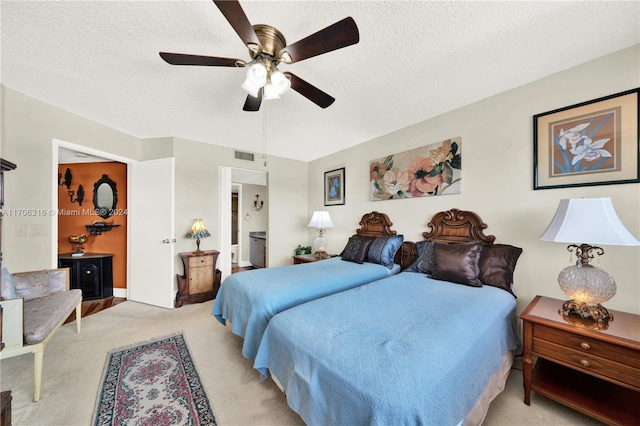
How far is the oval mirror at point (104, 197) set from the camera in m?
3.84

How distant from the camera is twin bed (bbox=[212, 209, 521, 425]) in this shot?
92cm

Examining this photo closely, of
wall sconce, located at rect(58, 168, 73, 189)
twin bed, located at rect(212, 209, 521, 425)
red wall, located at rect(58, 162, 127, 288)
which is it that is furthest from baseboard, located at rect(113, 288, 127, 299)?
twin bed, located at rect(212, 209, 521, 425)

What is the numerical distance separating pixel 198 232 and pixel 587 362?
13.7 ft

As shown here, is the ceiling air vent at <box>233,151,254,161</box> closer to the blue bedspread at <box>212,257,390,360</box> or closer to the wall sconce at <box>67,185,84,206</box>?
the blue bedspread at <box>212,257,390,360</box>

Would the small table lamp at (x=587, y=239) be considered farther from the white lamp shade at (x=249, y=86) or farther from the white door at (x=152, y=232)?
the white door at (x=152, y=232)

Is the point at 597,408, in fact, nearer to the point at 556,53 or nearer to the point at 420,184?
the point at 420,184

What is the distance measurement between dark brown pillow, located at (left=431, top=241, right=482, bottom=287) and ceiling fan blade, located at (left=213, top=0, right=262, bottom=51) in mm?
2346

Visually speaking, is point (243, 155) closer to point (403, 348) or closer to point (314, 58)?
point (314, 58)

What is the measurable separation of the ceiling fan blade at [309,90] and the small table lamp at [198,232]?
276 centimetres

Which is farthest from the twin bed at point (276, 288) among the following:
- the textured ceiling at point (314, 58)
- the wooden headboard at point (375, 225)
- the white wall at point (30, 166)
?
the white wall at point (30, 166)

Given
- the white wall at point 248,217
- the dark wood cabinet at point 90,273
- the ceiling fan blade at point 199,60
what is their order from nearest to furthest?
the ceiling fan blade at point 199,60
the dark wood cabinet at point 90,273
the white wall at point 248,217

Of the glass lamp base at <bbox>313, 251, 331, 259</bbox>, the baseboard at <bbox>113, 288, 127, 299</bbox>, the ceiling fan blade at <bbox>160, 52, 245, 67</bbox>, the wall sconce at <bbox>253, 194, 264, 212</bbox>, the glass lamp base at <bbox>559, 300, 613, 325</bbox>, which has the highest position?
the ceiling fan blade at <bbox>160, 52, 245, 67</bbox>

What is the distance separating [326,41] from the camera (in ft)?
4.17

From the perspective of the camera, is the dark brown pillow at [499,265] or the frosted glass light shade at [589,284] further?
the dark brown pillow at [499,265]
